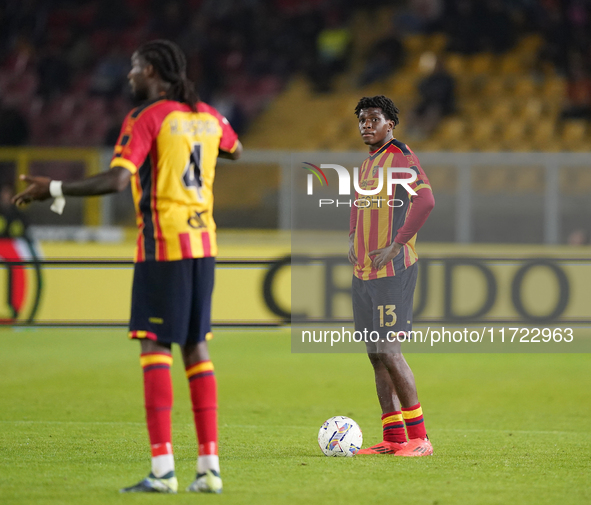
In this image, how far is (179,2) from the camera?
1741cm

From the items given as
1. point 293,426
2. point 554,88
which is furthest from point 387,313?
point 554,88

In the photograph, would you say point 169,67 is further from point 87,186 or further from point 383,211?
point 383,211

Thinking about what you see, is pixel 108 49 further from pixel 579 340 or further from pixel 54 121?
pixel 579 340

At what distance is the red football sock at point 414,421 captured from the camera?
14.4ft

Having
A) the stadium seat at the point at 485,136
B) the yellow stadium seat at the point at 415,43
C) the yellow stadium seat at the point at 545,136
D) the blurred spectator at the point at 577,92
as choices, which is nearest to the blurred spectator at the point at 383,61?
the yellow stadium seat at the point at 415,43

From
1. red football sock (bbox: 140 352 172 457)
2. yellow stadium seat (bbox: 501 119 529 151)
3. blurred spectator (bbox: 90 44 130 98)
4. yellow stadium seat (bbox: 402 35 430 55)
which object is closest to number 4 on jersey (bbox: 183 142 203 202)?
red football sock (bbox: 140 352 172 457)

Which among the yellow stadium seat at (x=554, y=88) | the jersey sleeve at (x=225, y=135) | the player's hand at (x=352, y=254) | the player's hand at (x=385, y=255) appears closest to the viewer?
the jersey sleeve at (x=225, y=135)

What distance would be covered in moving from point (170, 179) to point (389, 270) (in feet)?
4.62

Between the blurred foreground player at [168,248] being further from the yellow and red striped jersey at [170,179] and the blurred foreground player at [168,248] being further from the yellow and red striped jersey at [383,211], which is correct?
the yellow and red striped jersey at [383,211]

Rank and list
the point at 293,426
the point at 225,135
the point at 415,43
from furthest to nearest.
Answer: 1. the point at 415,43
2. the point at 293,426
3. the point at 225,135

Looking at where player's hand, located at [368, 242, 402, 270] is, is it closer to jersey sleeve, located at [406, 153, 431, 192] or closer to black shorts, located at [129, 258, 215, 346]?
jersey sleeve, located at [406, 153, 431, 192]

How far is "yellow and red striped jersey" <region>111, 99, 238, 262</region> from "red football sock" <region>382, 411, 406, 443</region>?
1.48 meters

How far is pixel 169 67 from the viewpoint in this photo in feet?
11.6

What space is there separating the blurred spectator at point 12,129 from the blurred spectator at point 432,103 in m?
5.91
